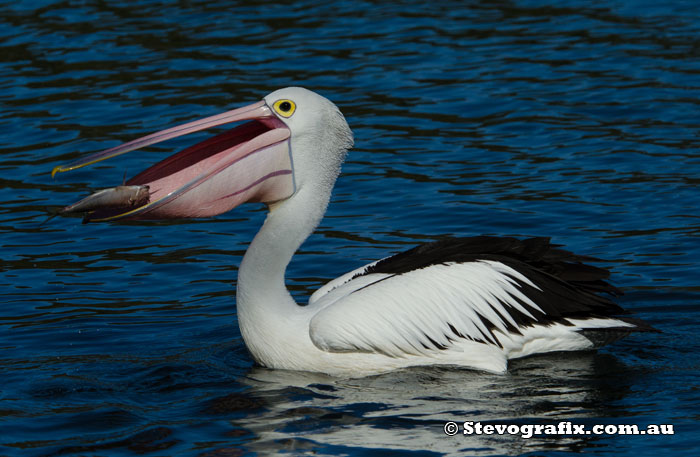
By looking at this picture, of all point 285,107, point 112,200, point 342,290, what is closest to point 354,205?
point 342,290

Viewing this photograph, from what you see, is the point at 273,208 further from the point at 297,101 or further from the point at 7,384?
the point at 7,384

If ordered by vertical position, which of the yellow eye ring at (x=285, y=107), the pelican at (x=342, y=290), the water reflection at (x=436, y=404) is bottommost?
the water reflection at (x=436, y=404)

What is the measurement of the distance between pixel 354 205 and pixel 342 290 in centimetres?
264

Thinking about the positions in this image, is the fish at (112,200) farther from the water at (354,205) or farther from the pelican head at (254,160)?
the water at (354,205)

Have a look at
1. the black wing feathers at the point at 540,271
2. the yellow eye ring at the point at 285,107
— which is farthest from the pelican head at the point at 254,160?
the black wing feathers at the point at 540,271

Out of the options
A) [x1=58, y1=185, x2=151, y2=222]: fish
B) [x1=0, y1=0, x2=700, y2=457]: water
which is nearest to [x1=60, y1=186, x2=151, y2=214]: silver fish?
[x1=58, y1=185, x2=151, y2=222]: fish

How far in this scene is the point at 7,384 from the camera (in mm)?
5547

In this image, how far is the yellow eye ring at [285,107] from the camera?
5.65 m

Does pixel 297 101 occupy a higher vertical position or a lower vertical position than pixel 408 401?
higher

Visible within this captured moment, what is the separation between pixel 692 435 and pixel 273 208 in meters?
2.18

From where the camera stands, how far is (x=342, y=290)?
5.79 meters

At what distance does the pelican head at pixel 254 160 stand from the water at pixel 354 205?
847mm

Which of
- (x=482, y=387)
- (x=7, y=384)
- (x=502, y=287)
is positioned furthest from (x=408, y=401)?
(x=7, y=384)

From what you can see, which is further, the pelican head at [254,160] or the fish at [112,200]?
the pelican head at [254,160]
